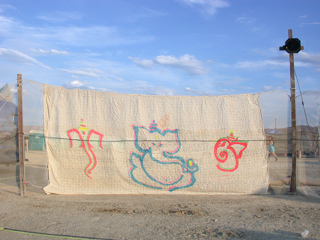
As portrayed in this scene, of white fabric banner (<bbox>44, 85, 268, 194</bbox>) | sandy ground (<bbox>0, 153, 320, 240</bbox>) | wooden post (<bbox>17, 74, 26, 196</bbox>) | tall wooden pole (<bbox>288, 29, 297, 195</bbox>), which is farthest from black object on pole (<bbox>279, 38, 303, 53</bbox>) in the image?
wooden post (<bbox>17, 74, 26, 196</bbox>)

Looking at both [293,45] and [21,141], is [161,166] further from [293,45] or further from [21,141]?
[293,45]

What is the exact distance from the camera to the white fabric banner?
7316 mm

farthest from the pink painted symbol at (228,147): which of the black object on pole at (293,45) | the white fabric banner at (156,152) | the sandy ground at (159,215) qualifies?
the black object on pole at (293,45)

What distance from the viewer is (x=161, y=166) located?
7.31 meters

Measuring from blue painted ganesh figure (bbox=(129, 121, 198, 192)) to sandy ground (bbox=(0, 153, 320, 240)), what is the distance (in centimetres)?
36

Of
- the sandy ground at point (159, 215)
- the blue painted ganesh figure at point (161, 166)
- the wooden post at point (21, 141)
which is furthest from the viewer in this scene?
the blue painted ganesh figure at point (161, 166)

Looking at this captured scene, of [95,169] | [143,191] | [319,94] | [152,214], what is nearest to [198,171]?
[143,191]

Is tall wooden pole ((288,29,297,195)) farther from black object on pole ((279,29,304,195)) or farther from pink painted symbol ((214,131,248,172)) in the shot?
pink painted symbol ((214,131,248,172))

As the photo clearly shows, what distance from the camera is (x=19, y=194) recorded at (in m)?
7.24

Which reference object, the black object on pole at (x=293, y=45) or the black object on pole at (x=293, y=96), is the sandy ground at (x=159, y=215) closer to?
the black object on pole at (x=293, y=96)

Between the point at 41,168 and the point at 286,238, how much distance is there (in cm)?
586

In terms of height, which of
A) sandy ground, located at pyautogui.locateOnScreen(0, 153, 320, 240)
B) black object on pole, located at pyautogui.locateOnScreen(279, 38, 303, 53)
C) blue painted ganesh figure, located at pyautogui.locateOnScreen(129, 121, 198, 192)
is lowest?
sandy ground, located at pyautogui.locateOnScreen(0, 153, 320, 240)

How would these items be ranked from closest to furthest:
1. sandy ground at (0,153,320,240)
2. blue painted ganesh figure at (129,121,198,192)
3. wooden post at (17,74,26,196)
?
sandy ground at (0,153,320,240) → wooden post at (17,74,26,196) → blue painted ganesh figure at (129,121,198,192)

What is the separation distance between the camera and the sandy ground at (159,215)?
475 cm
